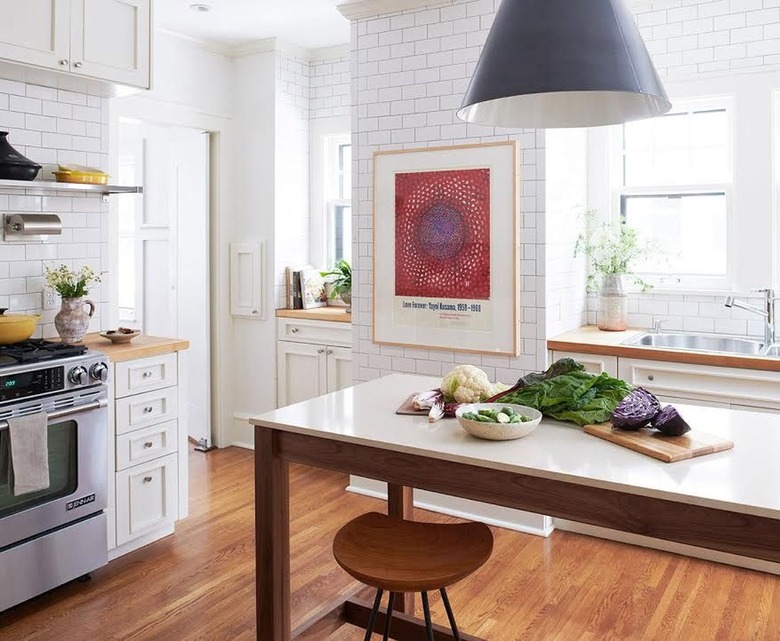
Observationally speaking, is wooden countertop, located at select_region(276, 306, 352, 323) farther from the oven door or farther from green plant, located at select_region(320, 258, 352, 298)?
the oven door

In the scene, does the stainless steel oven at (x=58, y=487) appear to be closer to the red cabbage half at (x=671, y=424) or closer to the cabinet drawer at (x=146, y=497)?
the cabinet drawer at (x=146, y=497)

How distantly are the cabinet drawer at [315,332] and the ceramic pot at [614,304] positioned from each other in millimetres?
1639

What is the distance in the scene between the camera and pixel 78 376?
3072 mm

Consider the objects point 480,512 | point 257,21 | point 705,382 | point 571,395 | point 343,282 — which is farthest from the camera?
point 343,282

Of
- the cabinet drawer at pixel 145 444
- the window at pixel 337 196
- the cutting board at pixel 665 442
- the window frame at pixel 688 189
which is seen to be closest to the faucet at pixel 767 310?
the window frame at pixel 688 189

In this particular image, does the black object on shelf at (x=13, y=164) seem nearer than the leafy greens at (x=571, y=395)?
No

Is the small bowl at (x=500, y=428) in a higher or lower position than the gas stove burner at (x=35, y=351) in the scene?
lower

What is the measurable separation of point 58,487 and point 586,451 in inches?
89.7

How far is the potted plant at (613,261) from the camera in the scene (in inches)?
162

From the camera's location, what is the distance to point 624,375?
142 inches

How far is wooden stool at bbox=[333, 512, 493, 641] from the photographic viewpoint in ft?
6.05

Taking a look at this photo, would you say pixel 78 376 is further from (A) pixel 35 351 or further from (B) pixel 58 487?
(B) pixel 58 487

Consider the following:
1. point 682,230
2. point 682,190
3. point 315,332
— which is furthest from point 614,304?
point 315,332

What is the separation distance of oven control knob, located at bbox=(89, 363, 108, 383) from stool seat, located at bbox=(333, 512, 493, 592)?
1.57 meters
